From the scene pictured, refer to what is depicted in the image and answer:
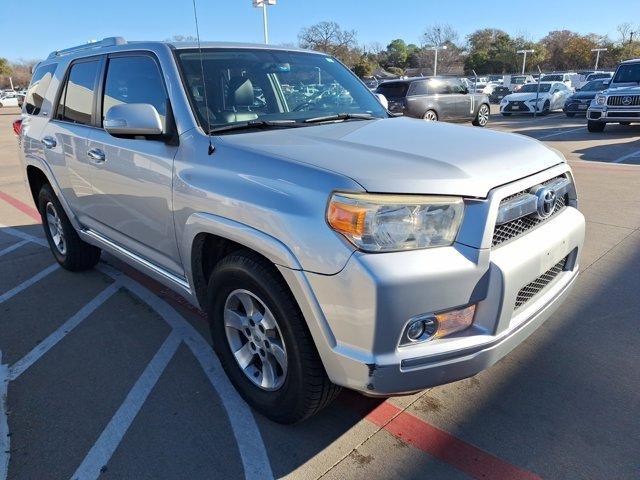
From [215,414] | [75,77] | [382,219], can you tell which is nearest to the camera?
[382,219]

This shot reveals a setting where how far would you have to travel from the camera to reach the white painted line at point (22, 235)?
595cm

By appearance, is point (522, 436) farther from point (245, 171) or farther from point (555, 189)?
point (245, 171)

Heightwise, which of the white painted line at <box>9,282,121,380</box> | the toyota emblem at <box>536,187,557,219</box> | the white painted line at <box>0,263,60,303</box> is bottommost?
the white painted line at <box>0,263,60,303</box>

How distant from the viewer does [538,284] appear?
7.89ft

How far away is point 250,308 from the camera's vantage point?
2.51 meters

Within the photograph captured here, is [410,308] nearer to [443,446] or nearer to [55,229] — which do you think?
[443,446]

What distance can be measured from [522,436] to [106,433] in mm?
2120

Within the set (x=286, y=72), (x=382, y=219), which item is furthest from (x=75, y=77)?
(x=382, y=219)

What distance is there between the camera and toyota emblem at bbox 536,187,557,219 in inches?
92.9

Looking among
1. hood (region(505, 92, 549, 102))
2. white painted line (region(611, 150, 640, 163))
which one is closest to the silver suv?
white painted line (region(611, 150, 640, 163))

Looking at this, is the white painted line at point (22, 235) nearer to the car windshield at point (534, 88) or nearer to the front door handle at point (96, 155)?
the front door handle at point (96, 155)

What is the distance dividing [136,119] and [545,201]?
2169 mm

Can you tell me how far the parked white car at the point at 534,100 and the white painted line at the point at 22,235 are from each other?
766 inches

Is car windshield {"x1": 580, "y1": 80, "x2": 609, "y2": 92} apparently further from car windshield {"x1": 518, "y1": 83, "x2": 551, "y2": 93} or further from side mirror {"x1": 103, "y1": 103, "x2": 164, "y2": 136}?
side mirror {"x1": 103, "y1": 103, "x2": 164, "y2": 136}
